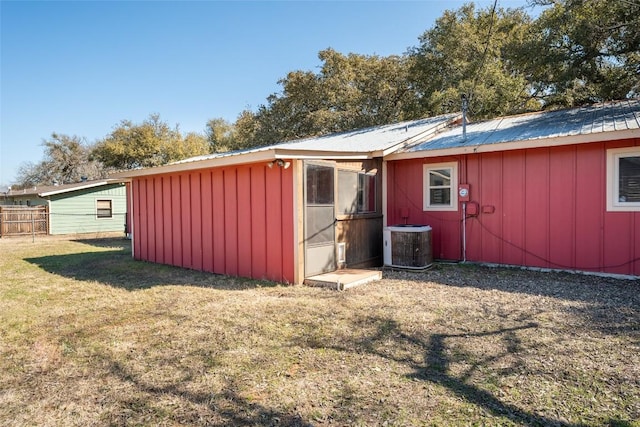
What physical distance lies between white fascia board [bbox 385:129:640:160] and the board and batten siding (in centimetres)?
1605

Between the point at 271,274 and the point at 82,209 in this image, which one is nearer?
the point at 271,274

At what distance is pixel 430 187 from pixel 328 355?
534 centimetres

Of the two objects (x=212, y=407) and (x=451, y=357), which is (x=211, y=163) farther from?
(x=451, y=357)

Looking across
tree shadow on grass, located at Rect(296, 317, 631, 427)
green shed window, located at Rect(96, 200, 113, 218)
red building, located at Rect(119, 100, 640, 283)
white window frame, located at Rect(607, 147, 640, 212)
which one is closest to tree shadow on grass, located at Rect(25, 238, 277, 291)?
red building, located at Rect(119, 100, 640, 283)

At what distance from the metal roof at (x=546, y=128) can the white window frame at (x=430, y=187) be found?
41cm

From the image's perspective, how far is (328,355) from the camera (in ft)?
10.7

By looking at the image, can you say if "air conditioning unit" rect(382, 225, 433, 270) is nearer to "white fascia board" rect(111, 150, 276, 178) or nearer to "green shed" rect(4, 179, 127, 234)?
"white fascia board" rect(111, 150, 276, 178)

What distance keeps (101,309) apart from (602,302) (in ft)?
20.3

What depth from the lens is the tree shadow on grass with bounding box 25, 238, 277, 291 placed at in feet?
20.6

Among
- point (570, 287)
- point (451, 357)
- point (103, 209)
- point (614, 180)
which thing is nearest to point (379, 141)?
point (614, 180)

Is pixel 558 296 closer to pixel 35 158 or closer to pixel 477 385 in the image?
pixel 477 385

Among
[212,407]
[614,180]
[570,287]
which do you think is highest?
[614,180]

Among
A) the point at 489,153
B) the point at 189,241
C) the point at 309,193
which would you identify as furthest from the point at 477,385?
the point at 189,241

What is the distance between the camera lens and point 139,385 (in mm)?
2791
